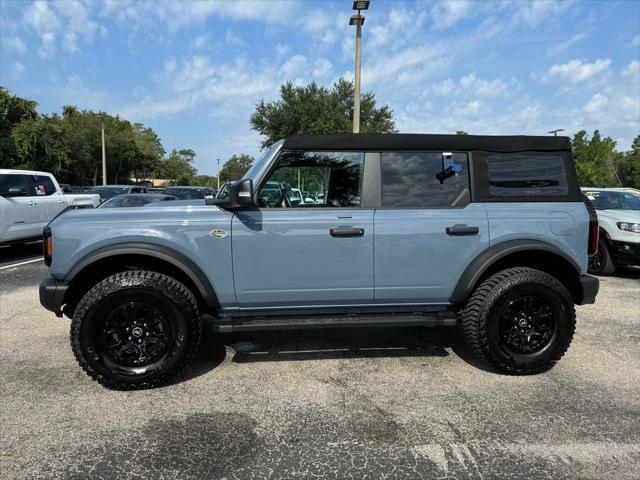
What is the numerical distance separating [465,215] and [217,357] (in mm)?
2510

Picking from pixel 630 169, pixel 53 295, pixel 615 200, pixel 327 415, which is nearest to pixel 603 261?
pixel 615 200

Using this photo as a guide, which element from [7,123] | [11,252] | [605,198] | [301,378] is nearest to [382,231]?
[301,378]

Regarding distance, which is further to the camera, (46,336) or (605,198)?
(605,198)

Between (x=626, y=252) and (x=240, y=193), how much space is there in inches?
280

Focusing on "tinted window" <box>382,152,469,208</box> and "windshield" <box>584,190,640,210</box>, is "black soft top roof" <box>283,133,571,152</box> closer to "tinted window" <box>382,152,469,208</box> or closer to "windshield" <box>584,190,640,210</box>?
"tinted window" <box>382,152,469,208</box>

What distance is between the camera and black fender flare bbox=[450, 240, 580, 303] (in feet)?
11.9

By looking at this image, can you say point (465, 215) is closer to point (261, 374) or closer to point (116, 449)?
point (261, 374)

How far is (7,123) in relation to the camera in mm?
29469

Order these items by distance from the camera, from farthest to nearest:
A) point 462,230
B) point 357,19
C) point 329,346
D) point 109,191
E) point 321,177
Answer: point 109,191 < point 357,19 < point 329,346 < point 321,177 < point 462,230

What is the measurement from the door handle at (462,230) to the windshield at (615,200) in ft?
20.9

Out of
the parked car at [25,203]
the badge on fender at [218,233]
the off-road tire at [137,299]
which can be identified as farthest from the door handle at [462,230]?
the parked car at [25,203]

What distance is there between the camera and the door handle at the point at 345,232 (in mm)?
3520

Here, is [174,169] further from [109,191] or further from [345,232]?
Result: [345,232]

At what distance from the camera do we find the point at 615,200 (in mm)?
8680
